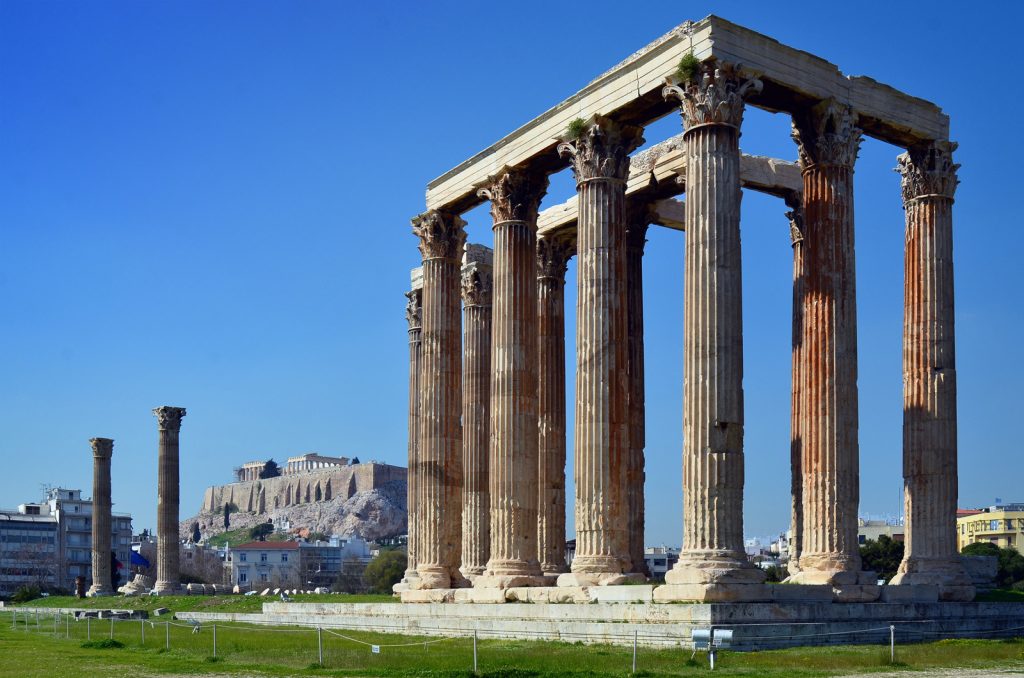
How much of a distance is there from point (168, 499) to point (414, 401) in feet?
138

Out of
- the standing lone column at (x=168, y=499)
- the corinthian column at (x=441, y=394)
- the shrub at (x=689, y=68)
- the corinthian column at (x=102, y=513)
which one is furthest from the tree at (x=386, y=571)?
the shrub at (x=689, y=68)

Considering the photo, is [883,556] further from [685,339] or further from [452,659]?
[452,659]

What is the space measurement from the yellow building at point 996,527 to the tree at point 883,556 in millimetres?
46550

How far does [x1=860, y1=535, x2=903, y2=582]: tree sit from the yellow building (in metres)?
46.6

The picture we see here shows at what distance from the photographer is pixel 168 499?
319 feet

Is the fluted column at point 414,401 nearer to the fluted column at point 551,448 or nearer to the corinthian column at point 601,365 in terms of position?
the fluted column at point 551,448

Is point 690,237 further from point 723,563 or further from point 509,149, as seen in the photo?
point 509,149

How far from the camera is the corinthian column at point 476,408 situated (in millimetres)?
50812

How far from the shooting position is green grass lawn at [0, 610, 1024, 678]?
28688mm

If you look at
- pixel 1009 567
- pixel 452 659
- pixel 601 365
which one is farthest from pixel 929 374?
pixel 1009 567

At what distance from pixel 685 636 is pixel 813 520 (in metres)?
8.44

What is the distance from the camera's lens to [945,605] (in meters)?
38.8

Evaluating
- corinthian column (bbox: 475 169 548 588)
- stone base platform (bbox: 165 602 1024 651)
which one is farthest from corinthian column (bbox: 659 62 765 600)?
corinthian column (bbox: 475 169 548 588)

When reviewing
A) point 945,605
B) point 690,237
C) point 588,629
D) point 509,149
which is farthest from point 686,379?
point 509,149
